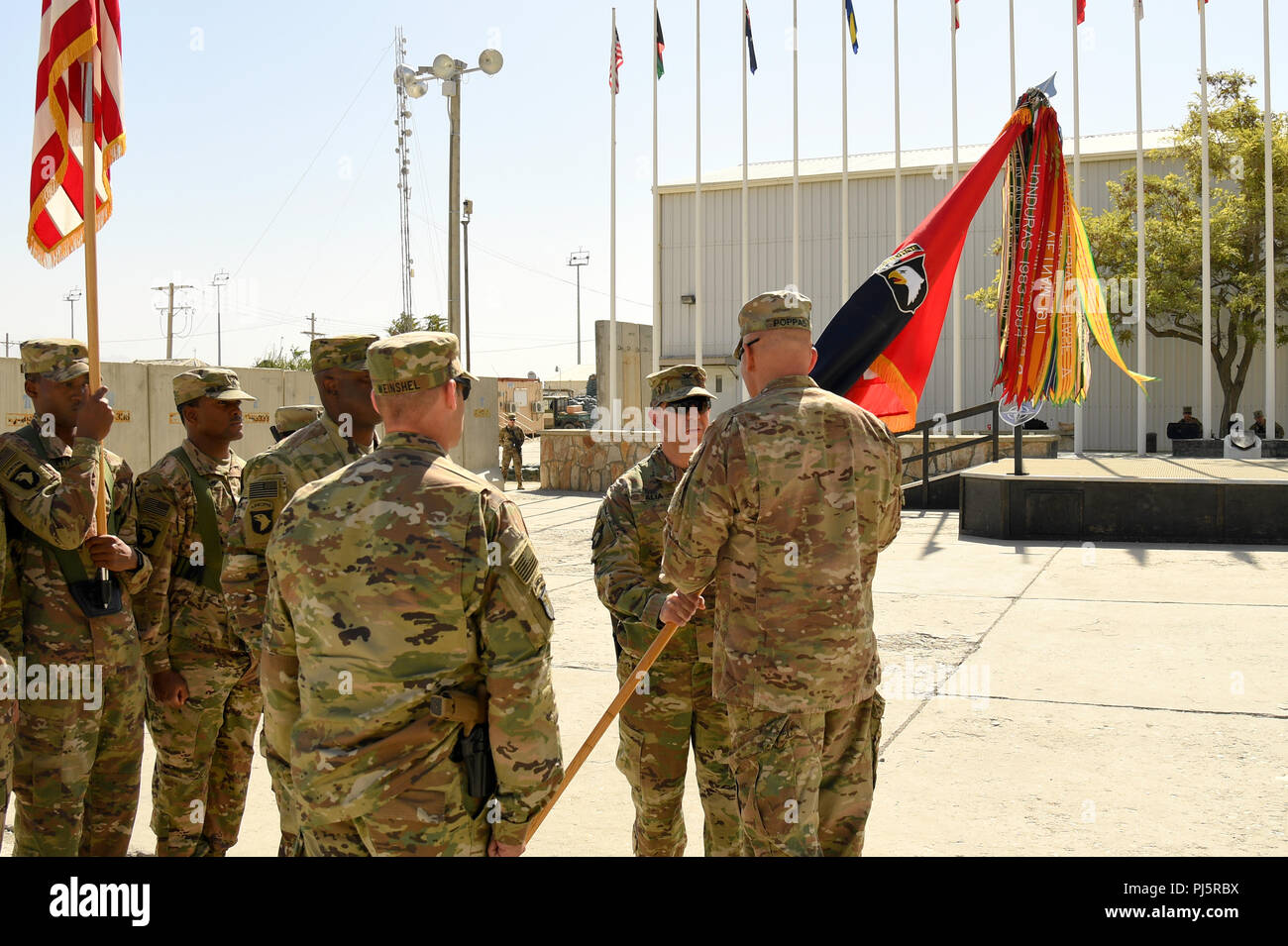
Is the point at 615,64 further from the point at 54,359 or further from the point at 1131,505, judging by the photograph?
the point at 54,359

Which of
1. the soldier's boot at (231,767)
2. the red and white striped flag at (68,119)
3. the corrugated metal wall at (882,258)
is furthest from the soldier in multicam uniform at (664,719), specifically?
the corrugated metal wall at (882,258)

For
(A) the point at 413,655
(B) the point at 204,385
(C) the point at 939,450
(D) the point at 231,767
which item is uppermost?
(B) the point at 204,385

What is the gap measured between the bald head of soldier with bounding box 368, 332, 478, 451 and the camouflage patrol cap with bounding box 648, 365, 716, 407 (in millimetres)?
1459

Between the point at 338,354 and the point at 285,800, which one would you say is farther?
the point at 338,354

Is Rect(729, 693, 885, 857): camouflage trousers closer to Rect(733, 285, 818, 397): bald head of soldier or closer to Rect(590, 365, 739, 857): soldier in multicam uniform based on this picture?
Rect(590, 365, 739, 857): soldier in multicam uniform

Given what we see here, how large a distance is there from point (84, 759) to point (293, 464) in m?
1.17

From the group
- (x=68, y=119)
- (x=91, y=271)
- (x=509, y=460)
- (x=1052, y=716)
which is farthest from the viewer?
(x=509, y=460)

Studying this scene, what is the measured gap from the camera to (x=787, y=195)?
29750mm

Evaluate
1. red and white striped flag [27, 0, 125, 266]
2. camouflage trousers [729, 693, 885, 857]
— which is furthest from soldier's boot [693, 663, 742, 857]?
red and white striped flag [27, 0, 125, 266]

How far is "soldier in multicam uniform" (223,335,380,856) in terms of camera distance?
10.8 feet

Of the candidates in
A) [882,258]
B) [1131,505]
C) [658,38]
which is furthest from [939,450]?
[882,258]

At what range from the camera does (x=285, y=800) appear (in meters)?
2.88

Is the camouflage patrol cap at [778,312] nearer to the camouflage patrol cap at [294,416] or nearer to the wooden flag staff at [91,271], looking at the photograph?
the wooden flag staff at [91,271]
